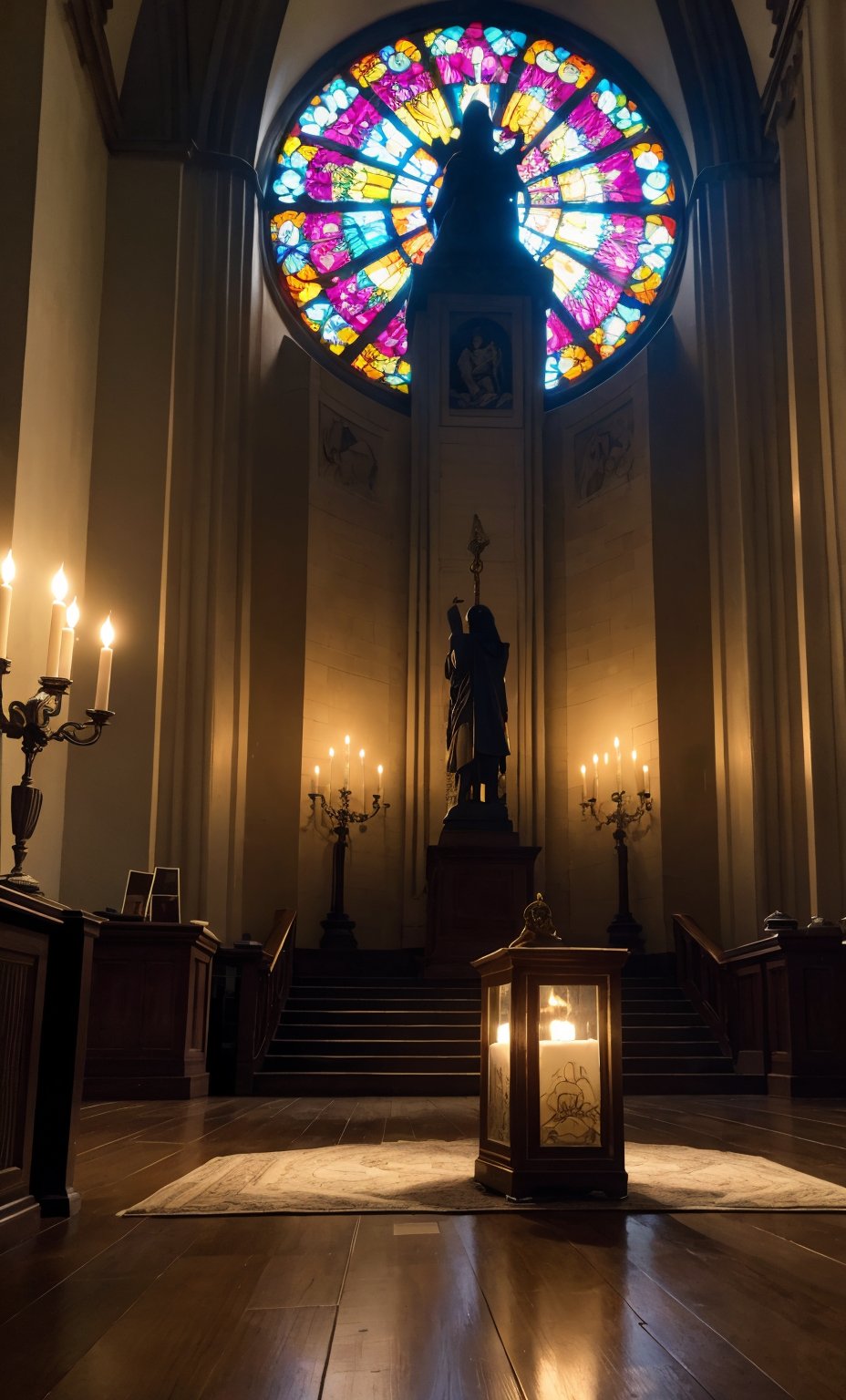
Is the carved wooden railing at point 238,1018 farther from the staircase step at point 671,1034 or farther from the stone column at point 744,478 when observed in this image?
the stone column at point 744,478

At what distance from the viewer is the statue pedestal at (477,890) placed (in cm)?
1045

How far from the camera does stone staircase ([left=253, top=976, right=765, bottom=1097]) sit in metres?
7.64

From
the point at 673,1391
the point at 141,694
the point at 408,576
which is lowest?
the point at 673,1391

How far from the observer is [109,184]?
37.2 ft

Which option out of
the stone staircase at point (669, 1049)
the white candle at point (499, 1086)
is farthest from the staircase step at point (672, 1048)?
the white candle at point (499, 1086)

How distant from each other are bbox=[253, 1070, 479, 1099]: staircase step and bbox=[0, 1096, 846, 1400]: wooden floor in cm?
410

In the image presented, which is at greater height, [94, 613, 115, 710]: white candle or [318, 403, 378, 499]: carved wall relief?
[318, 403, 378, 499]: carved wall relief

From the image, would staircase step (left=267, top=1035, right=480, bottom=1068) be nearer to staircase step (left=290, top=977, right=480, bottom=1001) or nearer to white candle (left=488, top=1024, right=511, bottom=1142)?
staircase step (left=290, top=977, right=480, bottom=1001)

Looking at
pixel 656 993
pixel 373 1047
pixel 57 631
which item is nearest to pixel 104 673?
pixel 57 631

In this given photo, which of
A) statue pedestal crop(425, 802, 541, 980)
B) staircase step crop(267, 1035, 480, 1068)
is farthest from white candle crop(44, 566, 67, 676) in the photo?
statue pedestal crop(425, 802, 541, 980)

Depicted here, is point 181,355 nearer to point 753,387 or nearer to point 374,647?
point 374,647

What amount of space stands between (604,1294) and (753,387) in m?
10.6

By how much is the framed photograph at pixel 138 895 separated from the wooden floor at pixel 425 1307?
4336 millimetres

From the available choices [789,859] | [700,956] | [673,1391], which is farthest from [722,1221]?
[789,859]
